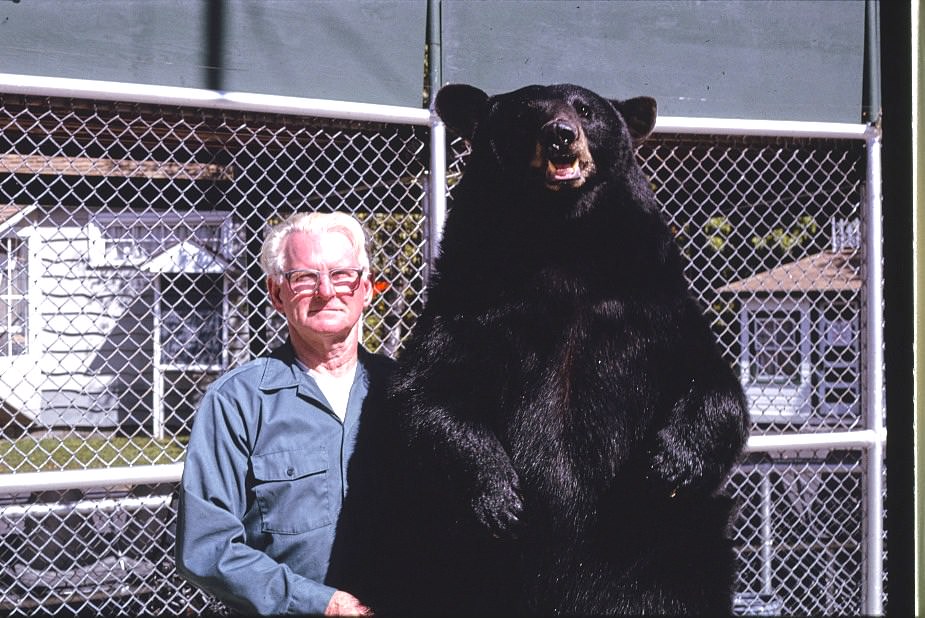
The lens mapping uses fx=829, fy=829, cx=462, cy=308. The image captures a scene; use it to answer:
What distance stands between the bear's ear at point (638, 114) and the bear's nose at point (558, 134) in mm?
532

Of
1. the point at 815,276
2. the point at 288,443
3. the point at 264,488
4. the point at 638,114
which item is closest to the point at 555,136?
the point at 638,114

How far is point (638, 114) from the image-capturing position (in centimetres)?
274

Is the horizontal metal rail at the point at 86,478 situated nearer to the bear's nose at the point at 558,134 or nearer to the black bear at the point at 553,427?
the black bear at the point at 553,427

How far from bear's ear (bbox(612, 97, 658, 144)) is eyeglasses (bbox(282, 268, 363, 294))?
3.46 ft

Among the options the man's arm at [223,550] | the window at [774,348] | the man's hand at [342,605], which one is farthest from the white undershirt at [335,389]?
the window at [774,348]

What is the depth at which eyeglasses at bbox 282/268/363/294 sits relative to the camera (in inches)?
Result: 93.4

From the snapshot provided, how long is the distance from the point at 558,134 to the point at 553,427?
0.79m

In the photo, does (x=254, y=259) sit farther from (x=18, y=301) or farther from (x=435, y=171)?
(x=18, y=301)

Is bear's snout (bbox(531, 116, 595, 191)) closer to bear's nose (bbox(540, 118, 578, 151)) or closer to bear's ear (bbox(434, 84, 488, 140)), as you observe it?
bear's nose (bbox(540, 118, 578, 151))

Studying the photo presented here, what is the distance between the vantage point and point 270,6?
3.08m

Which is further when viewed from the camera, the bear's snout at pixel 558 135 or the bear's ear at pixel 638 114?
the bear's ear at pixel 638 114

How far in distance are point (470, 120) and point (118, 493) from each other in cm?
376

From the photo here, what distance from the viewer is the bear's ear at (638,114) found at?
2730 millimetres

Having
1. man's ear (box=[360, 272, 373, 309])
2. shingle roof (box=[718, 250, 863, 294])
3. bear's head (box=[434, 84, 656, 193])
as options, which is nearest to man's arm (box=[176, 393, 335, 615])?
man's ear (box=[360, 272, 373, 309])
